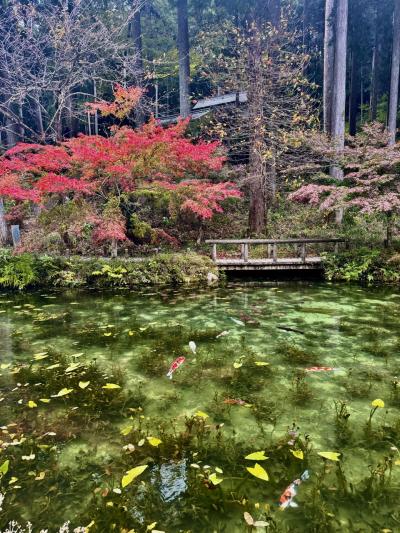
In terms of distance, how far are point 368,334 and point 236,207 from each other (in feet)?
34.6

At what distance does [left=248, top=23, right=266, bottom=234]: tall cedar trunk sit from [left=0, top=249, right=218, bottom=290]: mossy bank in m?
4.00

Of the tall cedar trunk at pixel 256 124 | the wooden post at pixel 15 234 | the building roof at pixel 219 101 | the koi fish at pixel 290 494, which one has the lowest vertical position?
the koi fish at pixel 290 494

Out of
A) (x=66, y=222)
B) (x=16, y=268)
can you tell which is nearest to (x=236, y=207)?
(x=66, y=222)

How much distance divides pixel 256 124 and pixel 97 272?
20.4ft

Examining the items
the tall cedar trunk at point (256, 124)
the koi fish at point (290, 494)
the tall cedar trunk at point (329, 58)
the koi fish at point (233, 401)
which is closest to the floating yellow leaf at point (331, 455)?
the koi fish at point (290, 494)

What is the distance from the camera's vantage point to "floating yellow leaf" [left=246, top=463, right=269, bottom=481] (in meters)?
2.60

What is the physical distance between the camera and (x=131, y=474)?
2.63 m

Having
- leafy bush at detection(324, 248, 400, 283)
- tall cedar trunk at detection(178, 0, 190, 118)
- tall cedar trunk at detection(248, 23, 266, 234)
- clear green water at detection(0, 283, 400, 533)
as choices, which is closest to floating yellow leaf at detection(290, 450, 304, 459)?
clear green water at detection(0, 283, 400, 533)

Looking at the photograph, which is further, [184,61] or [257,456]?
[184,61]

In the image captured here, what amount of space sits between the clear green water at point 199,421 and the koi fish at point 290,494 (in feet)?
0.12

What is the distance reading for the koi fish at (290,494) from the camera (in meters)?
2.42

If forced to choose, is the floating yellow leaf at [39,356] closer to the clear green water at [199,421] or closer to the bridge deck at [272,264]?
the clear green water at [199,421]

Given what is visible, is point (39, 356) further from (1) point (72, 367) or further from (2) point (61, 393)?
(2) point (61, 393)

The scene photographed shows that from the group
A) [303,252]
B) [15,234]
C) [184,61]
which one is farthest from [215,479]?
[184,61]
